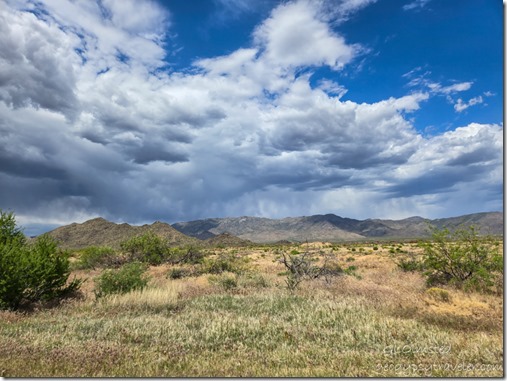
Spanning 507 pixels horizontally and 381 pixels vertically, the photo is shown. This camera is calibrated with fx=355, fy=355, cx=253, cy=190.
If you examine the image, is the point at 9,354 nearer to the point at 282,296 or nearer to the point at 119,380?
the point at 119,380

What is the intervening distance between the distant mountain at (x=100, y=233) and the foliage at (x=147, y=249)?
105 meters

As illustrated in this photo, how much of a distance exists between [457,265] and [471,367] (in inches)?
513

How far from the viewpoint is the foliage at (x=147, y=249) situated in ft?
121

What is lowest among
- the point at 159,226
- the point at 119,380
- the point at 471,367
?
the point at 471,367

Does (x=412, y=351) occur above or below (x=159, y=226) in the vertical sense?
below

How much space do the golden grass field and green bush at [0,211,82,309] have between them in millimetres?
1231

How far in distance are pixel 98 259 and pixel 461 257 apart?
102ft

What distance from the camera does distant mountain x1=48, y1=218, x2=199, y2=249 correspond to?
146000 millimetres

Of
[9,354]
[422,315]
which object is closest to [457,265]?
[422,315]

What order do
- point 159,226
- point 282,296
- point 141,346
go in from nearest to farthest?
point 141,346
point 282,296
point 159,226

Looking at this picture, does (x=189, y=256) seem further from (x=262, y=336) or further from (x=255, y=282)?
(x=262, y=336)

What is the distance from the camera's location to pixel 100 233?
155000mm

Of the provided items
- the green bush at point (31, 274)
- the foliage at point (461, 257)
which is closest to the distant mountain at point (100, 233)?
the green bush at point (31, 274)

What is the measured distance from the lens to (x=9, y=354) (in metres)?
8.01
